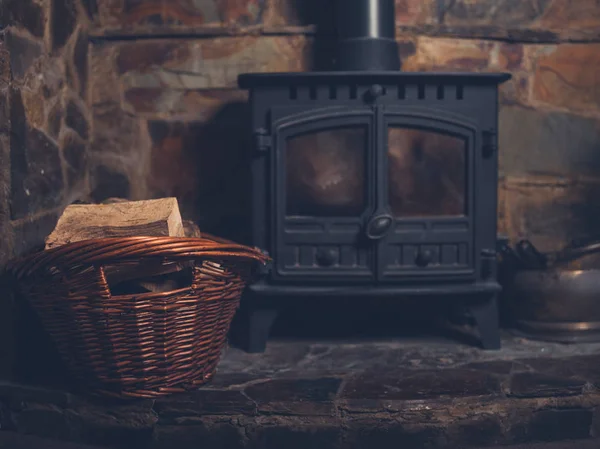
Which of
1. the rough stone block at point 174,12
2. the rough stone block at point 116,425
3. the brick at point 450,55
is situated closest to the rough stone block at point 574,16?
the brick at point 450,55

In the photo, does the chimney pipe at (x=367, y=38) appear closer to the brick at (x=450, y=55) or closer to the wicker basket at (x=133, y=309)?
the brick at (x=450, y=55)

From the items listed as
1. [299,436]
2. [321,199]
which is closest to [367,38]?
[321,199]

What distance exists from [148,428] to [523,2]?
197cm

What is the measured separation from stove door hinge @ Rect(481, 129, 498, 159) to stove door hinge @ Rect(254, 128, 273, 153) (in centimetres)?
66

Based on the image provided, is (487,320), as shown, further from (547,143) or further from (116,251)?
(116,251)

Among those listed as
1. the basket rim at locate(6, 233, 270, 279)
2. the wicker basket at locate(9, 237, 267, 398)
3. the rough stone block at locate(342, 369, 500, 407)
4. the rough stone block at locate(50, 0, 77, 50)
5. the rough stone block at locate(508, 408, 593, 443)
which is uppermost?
the rough stone block at locate(50, 0, 77, 50)

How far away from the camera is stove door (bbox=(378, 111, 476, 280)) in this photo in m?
2.49

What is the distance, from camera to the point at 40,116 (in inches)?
95.3

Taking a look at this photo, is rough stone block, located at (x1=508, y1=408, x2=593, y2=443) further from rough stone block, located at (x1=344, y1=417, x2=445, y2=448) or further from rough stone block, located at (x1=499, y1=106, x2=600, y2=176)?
rough stone block, located at (x1=499, y1=106, x2=600, y2=176)

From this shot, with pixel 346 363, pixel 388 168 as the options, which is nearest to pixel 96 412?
pixel 346 363

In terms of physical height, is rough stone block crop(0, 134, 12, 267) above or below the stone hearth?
above

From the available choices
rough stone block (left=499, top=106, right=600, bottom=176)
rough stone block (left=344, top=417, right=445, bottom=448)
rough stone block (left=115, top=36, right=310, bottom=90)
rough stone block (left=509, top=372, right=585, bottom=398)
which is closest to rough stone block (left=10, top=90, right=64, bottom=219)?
rough stone block (left=115, top=36, right=310, bottom=90)

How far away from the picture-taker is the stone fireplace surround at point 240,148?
2.11 metres

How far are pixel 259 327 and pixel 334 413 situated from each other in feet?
1.96
